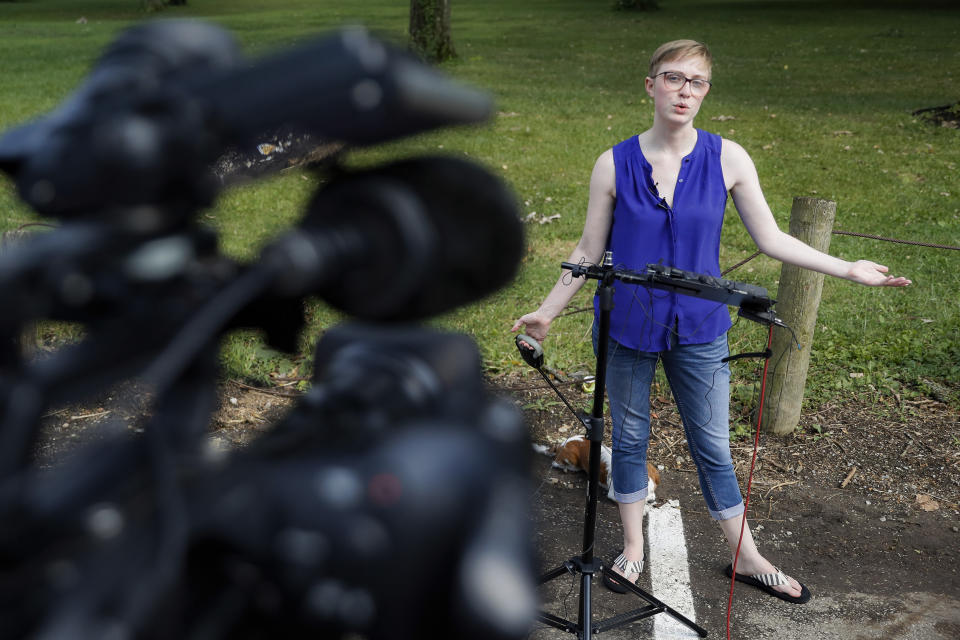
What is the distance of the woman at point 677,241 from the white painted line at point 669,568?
454mm

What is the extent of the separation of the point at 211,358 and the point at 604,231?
A: 2754 mm

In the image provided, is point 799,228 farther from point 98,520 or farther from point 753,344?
point 98,520

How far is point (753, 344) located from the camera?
5.67 m

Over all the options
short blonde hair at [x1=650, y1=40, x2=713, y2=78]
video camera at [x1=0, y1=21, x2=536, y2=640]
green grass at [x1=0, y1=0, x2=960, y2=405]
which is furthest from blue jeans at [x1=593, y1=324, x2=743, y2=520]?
video camera at [x1=0, y1=21, x2=536, y2=640]

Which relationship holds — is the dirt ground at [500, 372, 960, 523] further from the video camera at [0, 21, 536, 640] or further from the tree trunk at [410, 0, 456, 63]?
the tree trunk at [410, 0, 456, 63]

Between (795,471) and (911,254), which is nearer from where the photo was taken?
(795,471)

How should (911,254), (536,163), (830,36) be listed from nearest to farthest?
1. (911,254)
2. (536,163)
3. (830,36)

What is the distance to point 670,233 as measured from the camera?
10.8 feet

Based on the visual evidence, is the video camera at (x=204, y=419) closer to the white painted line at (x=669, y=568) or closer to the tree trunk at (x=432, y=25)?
the white painted line at (x=669, y=568)

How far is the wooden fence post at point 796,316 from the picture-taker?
4.42 m

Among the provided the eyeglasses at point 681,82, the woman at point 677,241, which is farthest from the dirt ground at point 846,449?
the eyeglasses at point 681,82

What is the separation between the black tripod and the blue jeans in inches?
14.2

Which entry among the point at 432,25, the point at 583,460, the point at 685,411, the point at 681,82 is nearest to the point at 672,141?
the point at 681,82

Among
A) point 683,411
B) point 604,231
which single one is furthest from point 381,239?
point 683,411
